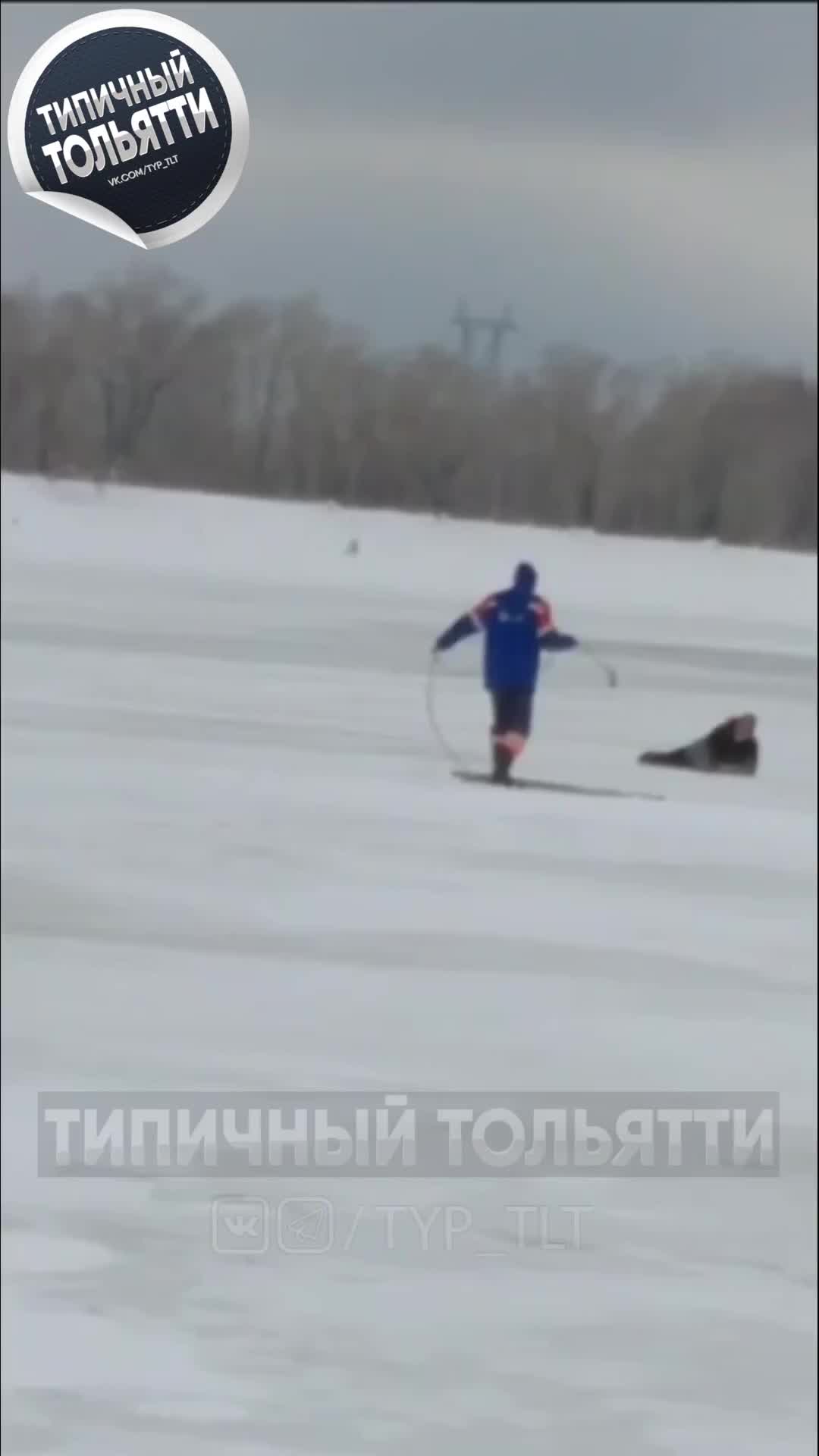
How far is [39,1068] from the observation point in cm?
497

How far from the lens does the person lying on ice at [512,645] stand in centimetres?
1061

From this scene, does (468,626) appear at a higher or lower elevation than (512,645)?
higher

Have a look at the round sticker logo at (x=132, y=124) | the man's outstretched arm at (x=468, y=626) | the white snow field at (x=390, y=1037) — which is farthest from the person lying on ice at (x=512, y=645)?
the round sticker logo at (x=132, y=124)

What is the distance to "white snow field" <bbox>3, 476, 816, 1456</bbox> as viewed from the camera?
10.1 ft

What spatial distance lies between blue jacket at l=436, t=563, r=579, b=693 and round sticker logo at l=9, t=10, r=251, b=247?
377 inches

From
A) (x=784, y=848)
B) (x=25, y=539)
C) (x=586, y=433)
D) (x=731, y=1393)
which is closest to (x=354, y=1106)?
(x=731, y=1393)

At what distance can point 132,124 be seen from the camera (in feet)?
2.39

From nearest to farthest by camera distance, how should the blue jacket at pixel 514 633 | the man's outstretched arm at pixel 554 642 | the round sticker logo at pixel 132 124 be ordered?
the round sticker logo at pixel 132 124
the man's outstretched arm at pixel 554 642
the blue jacket at pixel 514 633

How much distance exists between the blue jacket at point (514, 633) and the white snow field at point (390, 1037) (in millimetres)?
751

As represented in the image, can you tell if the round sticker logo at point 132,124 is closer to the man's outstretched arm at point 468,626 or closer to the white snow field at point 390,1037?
the white snow field at point 390,1037

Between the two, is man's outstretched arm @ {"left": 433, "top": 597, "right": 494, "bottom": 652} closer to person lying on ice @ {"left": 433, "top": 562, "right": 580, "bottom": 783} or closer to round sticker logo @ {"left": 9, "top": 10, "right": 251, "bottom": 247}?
person lying on ice @ {"left": 433, "top": 562, "right": 580, "bottom": 783}

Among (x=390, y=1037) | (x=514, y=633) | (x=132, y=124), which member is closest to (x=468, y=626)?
(x=514, y=633)

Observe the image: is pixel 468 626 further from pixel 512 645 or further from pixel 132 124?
pixel 132 124

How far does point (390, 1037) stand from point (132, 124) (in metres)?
4.94
